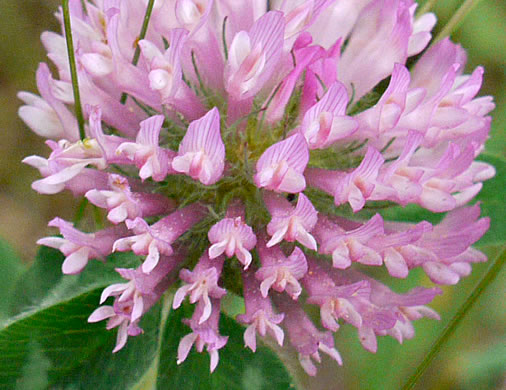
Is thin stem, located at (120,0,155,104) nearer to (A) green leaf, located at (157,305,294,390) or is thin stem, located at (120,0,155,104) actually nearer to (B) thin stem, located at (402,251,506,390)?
(A) green leaf, located at (157,305,294,390)

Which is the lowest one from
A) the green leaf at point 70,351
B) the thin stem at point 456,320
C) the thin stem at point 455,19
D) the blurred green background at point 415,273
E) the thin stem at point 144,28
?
the blurred green background at point 415,273

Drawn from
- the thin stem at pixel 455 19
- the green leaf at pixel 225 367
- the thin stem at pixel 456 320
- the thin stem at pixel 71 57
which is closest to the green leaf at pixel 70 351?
the green leaf at pixel 225 367

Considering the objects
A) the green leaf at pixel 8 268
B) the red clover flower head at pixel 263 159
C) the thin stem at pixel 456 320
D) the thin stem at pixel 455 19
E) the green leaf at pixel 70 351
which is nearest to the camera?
the red clover flower head at pixel 263 159

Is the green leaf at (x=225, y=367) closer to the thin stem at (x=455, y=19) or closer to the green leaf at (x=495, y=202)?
the green leaf at (x=495, y=202)

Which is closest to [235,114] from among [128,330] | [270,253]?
[270,253]

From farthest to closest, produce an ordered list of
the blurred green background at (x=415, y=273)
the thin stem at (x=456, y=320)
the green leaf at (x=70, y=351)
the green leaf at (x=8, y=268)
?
the blurred green background at (x=415, y=273)
the green leaf at (x=8, y=268)
the thin stem at (x=456, y=320)
the green leaf at (x=70, y=351)

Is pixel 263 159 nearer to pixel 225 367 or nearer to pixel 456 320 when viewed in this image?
pixel 225 367

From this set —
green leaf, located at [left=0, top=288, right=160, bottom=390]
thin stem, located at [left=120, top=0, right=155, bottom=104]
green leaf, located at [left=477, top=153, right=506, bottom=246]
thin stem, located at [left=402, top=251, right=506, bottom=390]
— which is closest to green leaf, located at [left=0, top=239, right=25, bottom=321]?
green leaf, located at [left=0, top=288, right=160, bottom=390]
